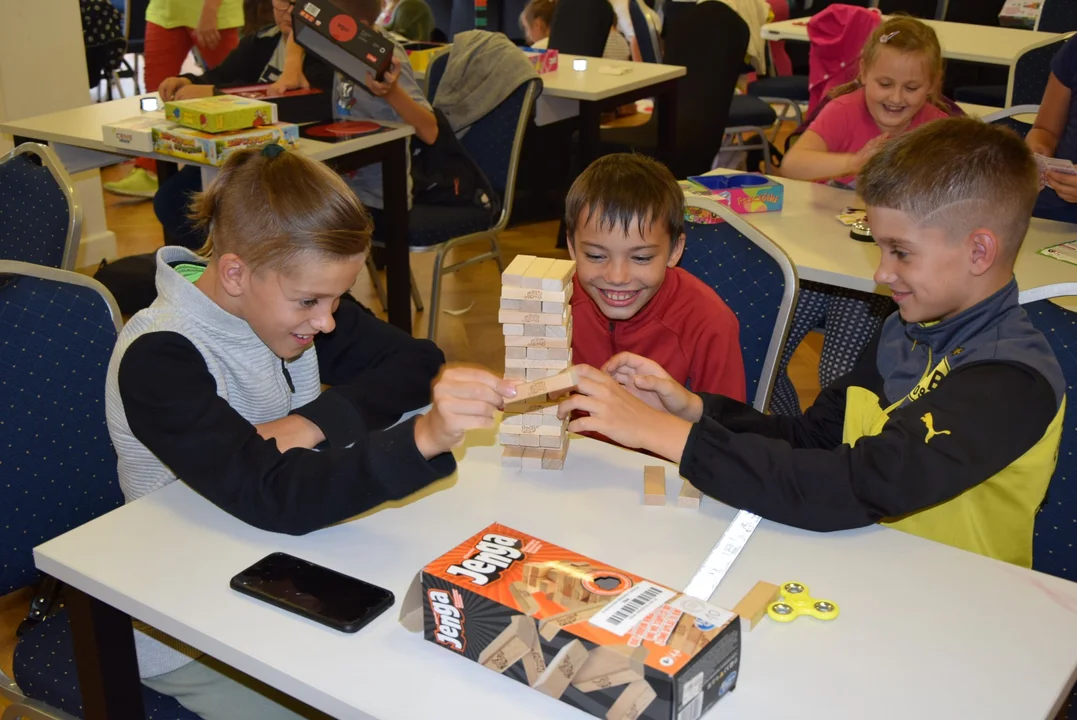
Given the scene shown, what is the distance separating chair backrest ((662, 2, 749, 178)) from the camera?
15.6 ft

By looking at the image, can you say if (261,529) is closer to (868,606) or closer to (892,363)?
(868,606)

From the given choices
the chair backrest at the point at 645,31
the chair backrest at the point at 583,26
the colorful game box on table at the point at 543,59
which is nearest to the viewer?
the colorful game box on table at the point at 543,59

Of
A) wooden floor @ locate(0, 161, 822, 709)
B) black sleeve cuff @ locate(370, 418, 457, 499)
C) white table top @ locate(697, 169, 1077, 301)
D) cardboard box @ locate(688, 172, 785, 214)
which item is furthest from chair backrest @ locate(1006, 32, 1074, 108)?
black sleeve cuff @ locate(370, 418, 457, 499)

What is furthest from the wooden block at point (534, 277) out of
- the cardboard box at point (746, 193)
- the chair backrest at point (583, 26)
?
the chair backrest at point (583, 26)

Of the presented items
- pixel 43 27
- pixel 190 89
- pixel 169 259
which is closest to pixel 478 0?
pixel 43 27

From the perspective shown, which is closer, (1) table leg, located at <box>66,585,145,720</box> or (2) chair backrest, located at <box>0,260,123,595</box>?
(1) table leg, located at <box>66,585,145,720</box>

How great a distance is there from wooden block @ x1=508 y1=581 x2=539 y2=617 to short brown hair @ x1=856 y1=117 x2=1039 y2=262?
0.85 meters

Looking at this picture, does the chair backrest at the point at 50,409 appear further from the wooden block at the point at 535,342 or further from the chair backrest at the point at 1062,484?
the chair backrest at the point at 1062,484

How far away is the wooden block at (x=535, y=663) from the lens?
1.05 metres

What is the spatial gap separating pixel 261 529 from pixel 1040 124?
8.91ft

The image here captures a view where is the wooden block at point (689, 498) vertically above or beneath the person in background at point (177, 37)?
beneath

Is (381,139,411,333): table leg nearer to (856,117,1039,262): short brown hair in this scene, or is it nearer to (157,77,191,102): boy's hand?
(157,77,191,102): boy's hand

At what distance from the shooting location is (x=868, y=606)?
1.22 meters

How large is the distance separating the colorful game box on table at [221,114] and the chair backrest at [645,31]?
304 cm
